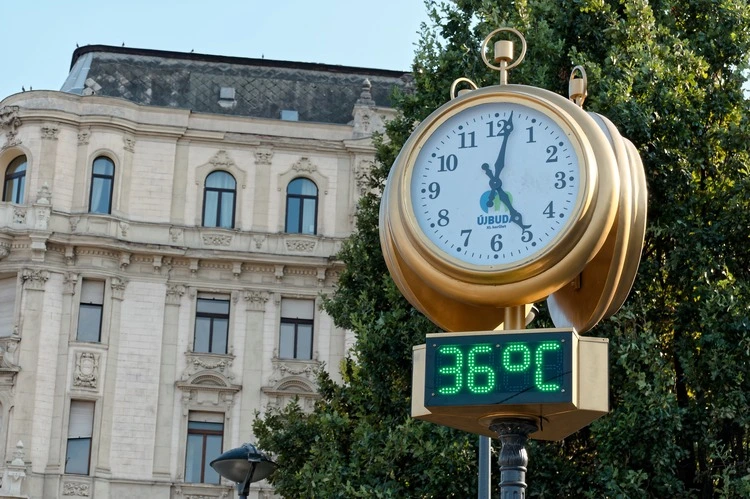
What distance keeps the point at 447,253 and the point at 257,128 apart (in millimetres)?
32975

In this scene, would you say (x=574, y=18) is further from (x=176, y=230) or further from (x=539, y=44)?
(x=176, y=230)

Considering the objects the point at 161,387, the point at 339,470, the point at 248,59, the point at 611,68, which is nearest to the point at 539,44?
the point at 611,68

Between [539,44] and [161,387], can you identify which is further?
[161,387]

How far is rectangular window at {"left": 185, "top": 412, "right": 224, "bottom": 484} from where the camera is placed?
117 ft

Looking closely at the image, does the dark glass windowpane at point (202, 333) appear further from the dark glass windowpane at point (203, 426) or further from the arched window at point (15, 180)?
the arched window at point (15, 180)

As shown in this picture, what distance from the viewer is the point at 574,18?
19984 millimetres

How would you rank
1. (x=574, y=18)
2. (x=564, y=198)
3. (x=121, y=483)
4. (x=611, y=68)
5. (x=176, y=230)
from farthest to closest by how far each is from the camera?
(x=176, y=230) < (x=121, y=483) < (x=574, y=18) < (x=611, y=68) < (x=564, y=198)

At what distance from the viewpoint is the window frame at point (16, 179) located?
3725 cm

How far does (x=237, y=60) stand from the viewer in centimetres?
4025

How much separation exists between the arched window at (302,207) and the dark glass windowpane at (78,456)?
7493 mm

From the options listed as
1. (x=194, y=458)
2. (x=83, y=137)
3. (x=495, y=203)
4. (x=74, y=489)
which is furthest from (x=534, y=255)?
(x=83, y=137)

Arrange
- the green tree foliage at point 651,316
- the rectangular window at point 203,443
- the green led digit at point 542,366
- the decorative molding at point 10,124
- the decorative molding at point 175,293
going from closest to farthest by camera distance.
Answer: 1. the green led digit at point 542,366
2. the green tree foliage at point 651,316
3. the rectangular window at point 203,443
4. the decorative molding at point 175,293
5. the decorative molding at point 10,124

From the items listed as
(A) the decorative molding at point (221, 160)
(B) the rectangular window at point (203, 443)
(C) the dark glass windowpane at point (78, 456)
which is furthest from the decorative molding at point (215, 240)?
(C) the dark glass windowpane at point (78, 456)

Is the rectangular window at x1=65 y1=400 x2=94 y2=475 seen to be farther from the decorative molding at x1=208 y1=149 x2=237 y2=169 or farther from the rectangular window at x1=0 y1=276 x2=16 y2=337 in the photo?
the decorative molding at x1=208 y1=149 x2=237 y2=169
